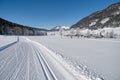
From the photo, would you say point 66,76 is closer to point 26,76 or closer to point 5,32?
point 26,76

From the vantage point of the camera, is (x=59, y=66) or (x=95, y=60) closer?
(x=59, y=66)

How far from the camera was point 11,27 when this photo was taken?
12606 cm

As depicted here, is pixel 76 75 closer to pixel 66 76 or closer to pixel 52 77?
pixel 66 76

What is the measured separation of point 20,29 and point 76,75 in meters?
141

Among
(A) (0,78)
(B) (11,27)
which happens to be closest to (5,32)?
(B) (11,27)

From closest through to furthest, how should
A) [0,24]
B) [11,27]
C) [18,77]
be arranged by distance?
[18,77] → [0,24] → [11,27]

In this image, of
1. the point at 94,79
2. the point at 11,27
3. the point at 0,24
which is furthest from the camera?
the point at 11,27

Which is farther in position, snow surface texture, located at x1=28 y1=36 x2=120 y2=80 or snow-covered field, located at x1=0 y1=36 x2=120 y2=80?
snow surface texture, located at x1=28 y1=36 x2=120 y2=80

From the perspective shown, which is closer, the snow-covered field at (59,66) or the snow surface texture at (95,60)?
the snow-covered field at (59,66)

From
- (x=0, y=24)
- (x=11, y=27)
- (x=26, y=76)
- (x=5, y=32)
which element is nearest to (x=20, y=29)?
(x=11, y=27)

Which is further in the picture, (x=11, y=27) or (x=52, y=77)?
(x=11, y=27)

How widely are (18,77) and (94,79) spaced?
3352 mm

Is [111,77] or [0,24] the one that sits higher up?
[0,24]

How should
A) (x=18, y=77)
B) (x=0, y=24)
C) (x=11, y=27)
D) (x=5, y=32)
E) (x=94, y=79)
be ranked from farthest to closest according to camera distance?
(x=11, y=27) → (x=5, y=32) → (x=0, y=24) → (x=18, y=77) → (x=94, y=79)
